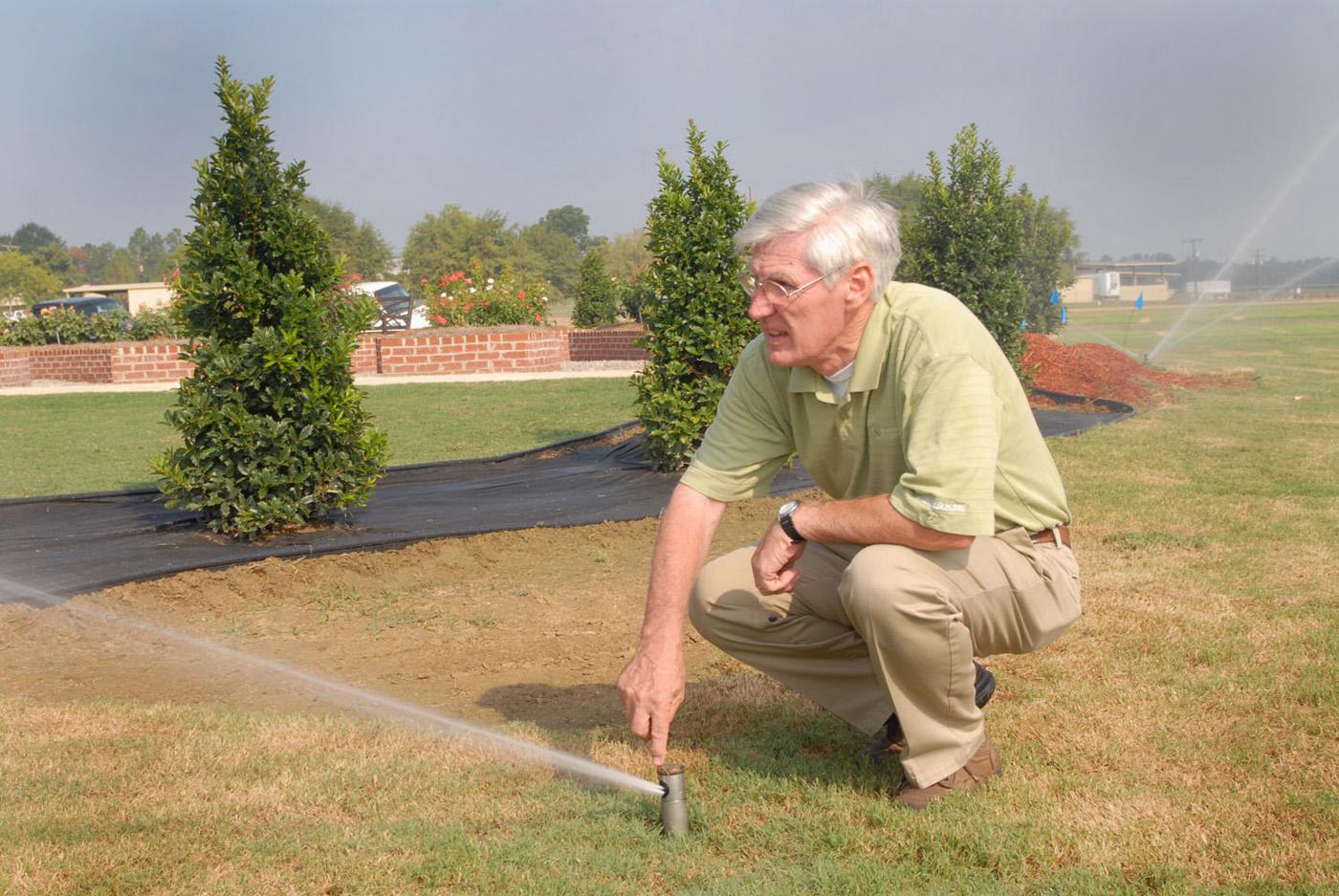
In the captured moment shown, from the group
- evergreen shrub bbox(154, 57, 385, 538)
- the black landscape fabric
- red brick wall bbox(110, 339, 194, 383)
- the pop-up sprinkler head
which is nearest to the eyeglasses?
the pop-up sprinkler head

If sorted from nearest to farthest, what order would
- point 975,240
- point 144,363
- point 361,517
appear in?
1. point 361,517
2. point 975,240
3. point 144,363

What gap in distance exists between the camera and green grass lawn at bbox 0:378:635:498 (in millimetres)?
Result: 9398

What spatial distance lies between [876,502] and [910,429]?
0.20m

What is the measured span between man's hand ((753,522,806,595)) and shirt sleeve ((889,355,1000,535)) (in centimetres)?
32

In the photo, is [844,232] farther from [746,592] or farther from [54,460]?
[54,460]

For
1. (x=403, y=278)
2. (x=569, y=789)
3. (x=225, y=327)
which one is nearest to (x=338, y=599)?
(x=225, y=327)

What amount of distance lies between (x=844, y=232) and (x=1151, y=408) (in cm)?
1100

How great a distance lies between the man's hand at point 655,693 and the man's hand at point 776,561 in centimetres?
30

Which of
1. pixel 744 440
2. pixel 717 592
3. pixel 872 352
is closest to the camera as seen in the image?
pixel 872 352

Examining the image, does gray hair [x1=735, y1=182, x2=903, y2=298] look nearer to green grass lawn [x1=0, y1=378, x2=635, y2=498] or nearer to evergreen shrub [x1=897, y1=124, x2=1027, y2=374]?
green grass lawn [x1=0, y1=378, x2=635, y2=498]

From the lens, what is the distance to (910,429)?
3.00m

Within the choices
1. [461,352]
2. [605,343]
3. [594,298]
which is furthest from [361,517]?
[594,298]

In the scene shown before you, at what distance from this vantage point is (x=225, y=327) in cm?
650

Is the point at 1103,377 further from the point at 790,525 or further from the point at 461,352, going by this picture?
the point at 790,525
